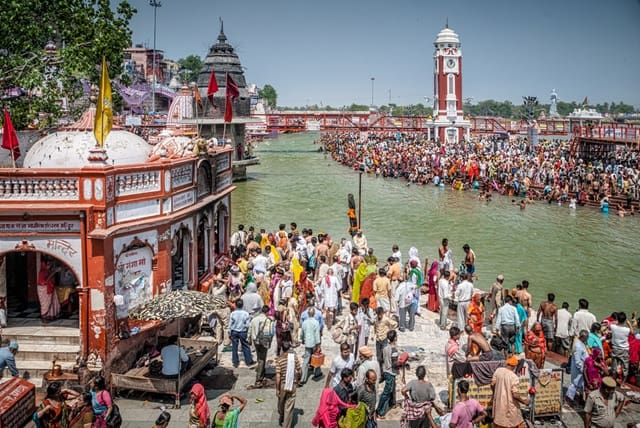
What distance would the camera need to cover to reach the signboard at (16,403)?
763cm

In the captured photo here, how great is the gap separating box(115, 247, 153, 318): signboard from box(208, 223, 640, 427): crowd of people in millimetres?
1709

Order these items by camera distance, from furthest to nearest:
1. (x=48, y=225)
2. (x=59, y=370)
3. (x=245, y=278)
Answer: (x=245, y=278) < (x=48, y=225) < (x=59, y=370)

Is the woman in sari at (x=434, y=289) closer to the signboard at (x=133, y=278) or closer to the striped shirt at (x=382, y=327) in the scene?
the striped shirt at (x=382, y=327)

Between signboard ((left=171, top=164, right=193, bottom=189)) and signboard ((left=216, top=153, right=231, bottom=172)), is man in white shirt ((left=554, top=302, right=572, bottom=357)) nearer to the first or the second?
signboard ((left=171, top=164, right=193, bottom=189))

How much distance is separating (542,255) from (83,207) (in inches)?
700

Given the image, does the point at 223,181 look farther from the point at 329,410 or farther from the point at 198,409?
the point at 329,410

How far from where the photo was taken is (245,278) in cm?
1341

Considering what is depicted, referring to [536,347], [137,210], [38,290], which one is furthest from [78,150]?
[536,347]

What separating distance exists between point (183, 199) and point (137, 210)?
1577 mm

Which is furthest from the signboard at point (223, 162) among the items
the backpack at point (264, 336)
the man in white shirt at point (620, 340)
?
the man in white shirt at point (620, 340)

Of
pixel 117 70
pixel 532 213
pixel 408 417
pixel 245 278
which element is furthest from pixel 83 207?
pixel 532 213

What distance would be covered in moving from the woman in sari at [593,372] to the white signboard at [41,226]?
7814mm

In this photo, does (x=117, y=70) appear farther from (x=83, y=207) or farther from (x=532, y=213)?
(x=532, y=213)

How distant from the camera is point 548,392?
335 inches
